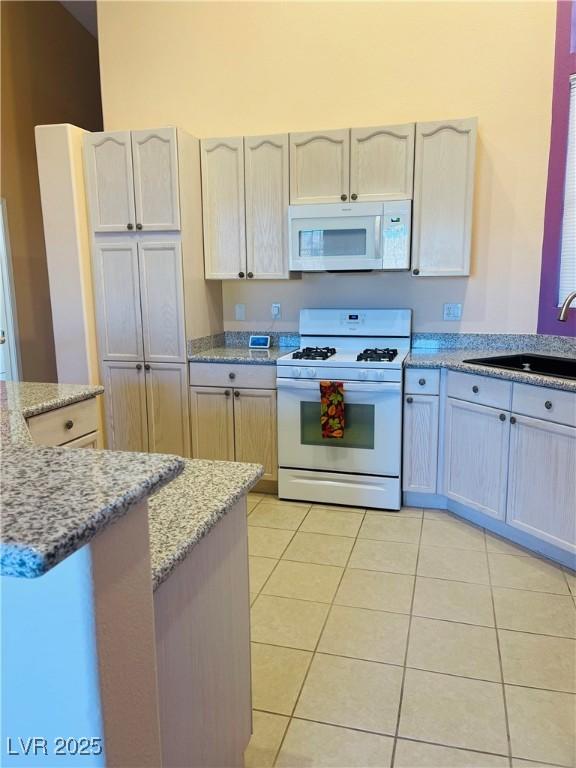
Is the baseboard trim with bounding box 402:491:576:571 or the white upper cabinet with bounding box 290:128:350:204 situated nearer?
the baseboard trim with bounding box 402:491:576:571

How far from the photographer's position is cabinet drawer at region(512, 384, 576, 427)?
95.6 inches

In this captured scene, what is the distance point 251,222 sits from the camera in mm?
3492

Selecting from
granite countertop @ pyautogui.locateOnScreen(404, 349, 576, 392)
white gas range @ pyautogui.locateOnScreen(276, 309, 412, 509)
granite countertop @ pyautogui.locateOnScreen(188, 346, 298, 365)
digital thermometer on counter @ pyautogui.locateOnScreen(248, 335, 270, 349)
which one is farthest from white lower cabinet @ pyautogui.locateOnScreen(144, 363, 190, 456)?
granite countertop @ pyautogui.locateOnScreen(404, 349, 576, 392)

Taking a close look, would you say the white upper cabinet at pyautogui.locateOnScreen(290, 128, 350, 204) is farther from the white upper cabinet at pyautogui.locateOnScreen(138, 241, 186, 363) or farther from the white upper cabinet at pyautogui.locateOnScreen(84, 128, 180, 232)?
the white upper cabinet at pyautogui.locateOnScreen(138, 241, 186, 363)

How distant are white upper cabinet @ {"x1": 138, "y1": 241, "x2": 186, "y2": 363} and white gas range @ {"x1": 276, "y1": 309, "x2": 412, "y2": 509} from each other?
729mm

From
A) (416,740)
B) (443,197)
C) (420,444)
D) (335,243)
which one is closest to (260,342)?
(335,243)

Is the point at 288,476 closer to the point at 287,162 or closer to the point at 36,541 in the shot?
the point at 287,162

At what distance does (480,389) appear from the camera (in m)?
2.87

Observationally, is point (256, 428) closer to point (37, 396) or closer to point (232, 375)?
point (232, 375)

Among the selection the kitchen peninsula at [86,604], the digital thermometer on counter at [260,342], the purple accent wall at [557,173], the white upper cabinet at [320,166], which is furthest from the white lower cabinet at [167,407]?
the kitchen peninsula at [86,604]

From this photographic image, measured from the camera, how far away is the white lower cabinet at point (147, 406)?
354 centimetres

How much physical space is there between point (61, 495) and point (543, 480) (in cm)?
249

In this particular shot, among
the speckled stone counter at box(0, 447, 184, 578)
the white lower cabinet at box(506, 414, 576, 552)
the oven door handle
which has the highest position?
the speckled stone counter at box(0, 447, 184, 578)

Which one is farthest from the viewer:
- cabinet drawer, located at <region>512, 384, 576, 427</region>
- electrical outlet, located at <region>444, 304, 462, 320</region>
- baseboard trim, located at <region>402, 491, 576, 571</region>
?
electrical outlet, located at <region>444, 304, 462, 320</region>
